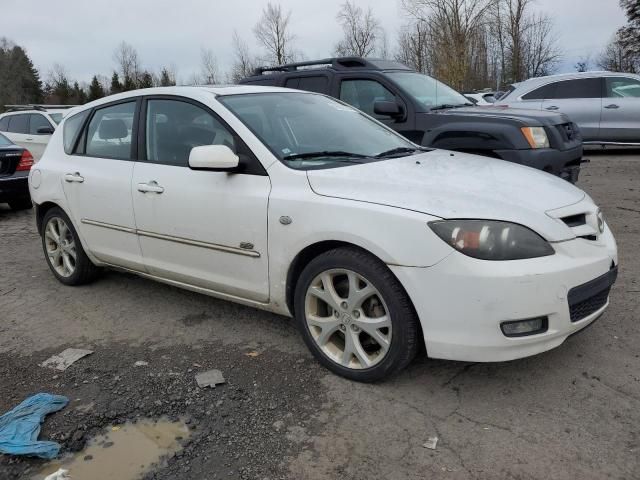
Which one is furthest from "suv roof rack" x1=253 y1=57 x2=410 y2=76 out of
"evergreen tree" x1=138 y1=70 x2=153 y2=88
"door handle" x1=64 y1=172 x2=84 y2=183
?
"evergreen tree" x1=138 y1=70 x2=153 y2=88

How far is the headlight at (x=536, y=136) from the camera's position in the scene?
18.7 ft

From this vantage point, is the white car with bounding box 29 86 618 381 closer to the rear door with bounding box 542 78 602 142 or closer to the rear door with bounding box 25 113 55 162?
the rear door with bounding box 25 113 55 162

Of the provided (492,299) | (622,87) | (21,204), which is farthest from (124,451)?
(622,87)

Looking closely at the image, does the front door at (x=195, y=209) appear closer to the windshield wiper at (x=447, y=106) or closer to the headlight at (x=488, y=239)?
the headlight at (x=488, y=239)

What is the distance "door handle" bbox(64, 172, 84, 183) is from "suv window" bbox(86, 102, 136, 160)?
7.8 inches

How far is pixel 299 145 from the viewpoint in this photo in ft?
12.0

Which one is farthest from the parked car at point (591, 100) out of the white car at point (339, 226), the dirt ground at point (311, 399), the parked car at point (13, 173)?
the parked car at point (13, 173)

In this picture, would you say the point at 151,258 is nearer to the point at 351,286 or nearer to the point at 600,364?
the point at 351,286

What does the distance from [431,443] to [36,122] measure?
11.9 meters

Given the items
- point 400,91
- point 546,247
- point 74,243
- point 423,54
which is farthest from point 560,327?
point 423,54

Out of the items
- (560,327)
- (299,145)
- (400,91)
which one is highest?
(400,91)

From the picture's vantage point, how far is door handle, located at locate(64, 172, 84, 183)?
14.9ft

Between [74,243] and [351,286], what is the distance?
289 cm

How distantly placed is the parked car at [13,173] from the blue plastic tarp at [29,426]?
640 centimetres
